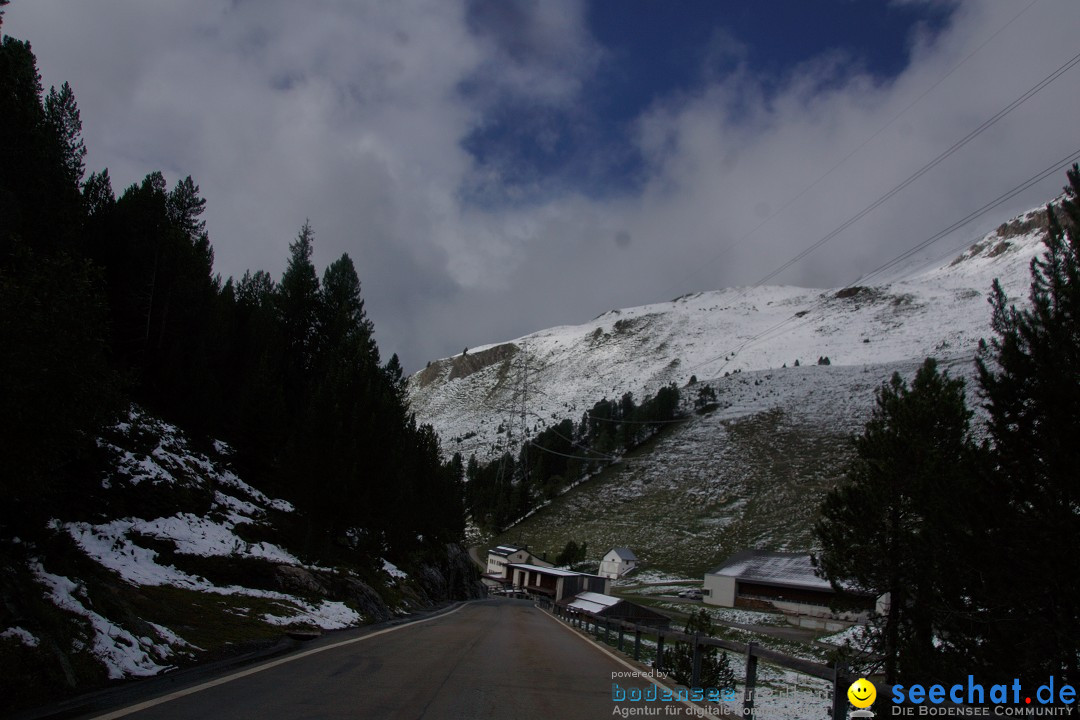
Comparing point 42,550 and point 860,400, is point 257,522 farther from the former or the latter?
point 860,400

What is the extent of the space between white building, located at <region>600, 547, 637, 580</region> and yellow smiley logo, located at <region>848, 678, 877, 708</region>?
90653 mm

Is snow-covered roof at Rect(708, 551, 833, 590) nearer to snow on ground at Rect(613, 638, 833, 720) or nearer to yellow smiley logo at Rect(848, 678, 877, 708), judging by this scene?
snow on ground at Rect(613, 638, 833, 720)

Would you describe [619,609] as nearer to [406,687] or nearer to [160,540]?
[160,540]

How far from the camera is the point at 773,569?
70938mm

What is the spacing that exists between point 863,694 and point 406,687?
5543 mm

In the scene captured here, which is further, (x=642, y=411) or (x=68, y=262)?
(x=642, y=411)

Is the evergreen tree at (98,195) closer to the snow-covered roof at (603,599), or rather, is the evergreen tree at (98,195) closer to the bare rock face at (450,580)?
the bare rock face at (450,580)

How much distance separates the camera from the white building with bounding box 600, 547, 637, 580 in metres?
92.4

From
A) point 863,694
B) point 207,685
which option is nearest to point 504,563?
point 207,685

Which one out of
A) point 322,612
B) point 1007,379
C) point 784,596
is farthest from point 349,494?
point 784,596

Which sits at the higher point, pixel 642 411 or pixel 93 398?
pixel 642 411

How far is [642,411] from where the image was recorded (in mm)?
158750

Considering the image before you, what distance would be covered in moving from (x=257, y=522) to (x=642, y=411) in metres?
136

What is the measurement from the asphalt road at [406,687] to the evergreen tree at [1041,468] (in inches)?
309
